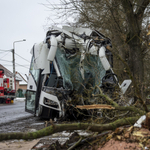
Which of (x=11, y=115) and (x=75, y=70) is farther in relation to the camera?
(x=11, y=115)

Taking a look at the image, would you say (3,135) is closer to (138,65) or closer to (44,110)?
(44,110)

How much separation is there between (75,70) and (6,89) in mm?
14008

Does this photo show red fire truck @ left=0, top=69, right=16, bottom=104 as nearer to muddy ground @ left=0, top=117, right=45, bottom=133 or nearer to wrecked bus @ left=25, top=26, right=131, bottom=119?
wrecked bus @ left=25, top=26, right=131, bottom=119

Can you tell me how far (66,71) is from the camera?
6.89 m

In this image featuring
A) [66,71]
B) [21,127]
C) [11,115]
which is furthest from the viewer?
[11,115]

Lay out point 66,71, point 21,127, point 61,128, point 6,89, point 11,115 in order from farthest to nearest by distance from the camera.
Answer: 1. point 6,89
2. point 11,115
3. point 66,71
4. point 21,127
5. point 61,128

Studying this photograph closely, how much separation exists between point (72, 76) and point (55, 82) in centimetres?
57

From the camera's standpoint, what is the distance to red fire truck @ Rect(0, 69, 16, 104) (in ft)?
62.1

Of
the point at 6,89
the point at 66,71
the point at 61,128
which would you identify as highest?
the point at 66,71

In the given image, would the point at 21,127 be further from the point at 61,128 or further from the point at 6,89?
the point at 6,89

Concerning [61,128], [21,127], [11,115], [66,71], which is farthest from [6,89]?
[61,128]

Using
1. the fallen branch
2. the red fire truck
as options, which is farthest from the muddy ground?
the red fire truck

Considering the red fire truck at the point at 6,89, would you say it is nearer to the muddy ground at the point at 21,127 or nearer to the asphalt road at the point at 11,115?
the asphalt road at the point at 11,115

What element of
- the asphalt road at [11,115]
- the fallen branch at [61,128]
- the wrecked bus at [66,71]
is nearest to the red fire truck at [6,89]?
the asphalt road at [11,115]
